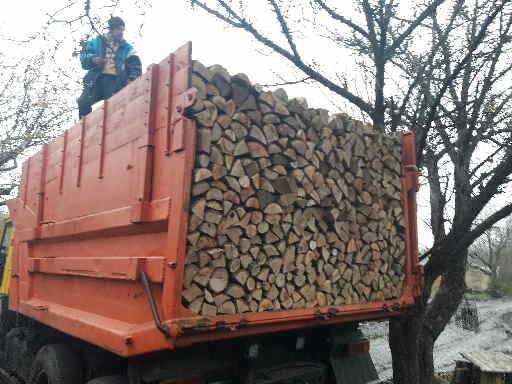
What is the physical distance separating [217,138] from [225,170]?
0.62 ft

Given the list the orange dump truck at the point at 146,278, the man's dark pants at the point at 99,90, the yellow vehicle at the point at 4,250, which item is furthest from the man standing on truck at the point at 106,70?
the yellow vehicle at the point at 4,250

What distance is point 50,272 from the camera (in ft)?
13.8

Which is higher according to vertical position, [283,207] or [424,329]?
[283,207]

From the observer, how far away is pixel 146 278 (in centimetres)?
266

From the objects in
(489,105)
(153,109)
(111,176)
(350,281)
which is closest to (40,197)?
(111,176)

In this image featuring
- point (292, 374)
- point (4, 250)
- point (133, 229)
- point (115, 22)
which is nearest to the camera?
point (133, 229)

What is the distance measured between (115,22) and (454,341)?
471 inches

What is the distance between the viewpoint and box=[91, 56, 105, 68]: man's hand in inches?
194

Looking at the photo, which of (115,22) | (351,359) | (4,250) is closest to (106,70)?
(115,22)

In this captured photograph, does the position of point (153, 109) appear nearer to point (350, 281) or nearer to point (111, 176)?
point (111, 176)

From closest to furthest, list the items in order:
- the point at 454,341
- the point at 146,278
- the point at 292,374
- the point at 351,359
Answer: the point at 146,278, the point at 292,374, the point at 351,359, the point at 454,341

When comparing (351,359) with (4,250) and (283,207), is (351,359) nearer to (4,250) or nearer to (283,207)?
(283,207)

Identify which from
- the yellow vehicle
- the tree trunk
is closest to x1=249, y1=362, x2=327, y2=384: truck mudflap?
the tree trunk

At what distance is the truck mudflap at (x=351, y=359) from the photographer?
140 inches
